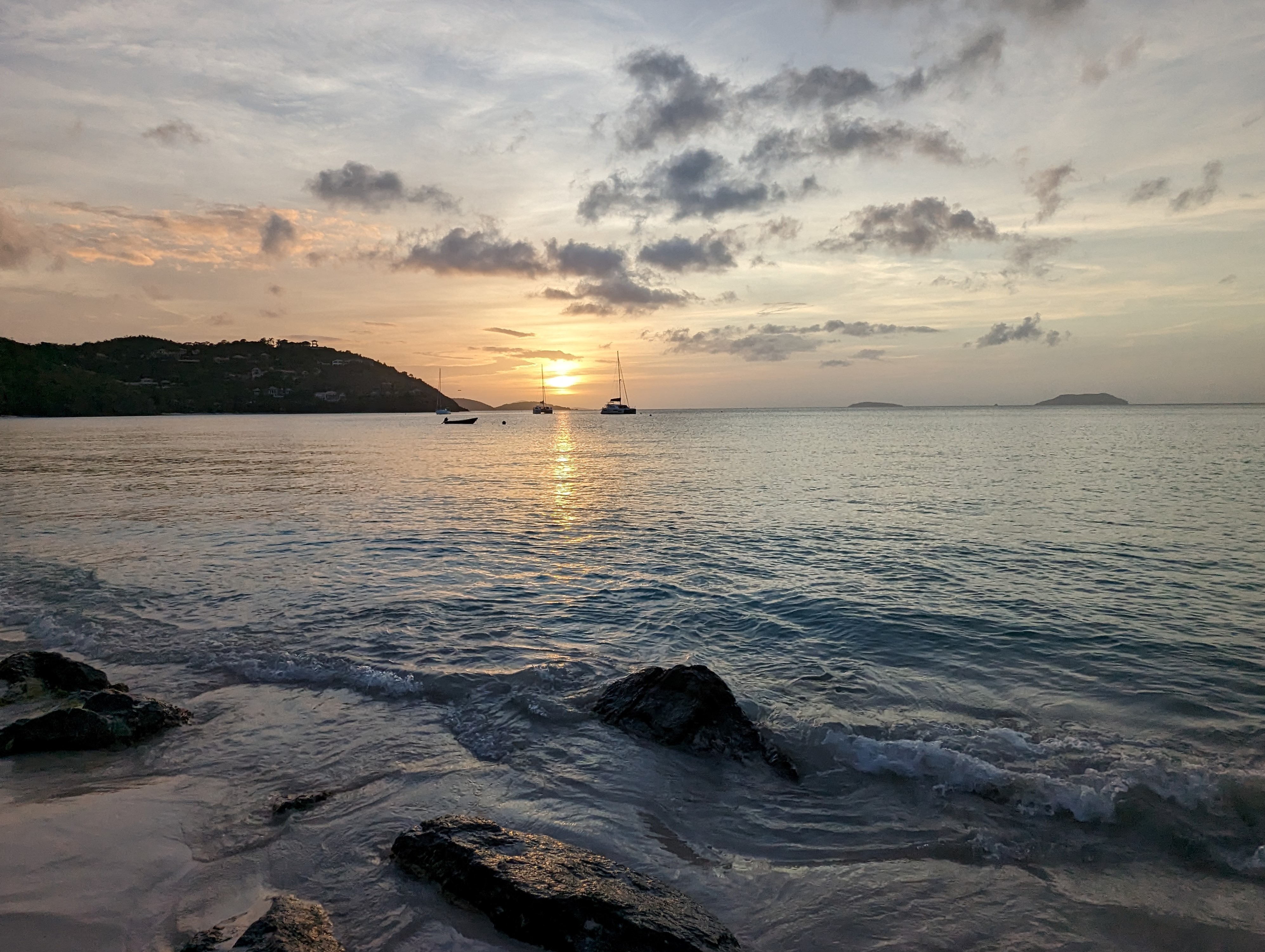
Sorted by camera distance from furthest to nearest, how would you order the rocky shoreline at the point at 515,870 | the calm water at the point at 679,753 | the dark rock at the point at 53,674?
the dark rock at the point at 53,674 < the calm water at the point at 679,753 < the rocky shoreline at the point at 515,870

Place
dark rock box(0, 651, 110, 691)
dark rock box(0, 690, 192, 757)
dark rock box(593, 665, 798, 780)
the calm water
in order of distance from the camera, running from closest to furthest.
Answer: the calm water
dark rock box(0, 690, 192, 757)
dark rock box(593, 665, 798, 780)
dark rock box(0, 651, 110, 691)

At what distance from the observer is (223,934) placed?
A: 4984 millimetres

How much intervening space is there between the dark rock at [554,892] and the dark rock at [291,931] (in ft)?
3.27

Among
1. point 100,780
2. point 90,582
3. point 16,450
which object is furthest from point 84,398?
point 100,780

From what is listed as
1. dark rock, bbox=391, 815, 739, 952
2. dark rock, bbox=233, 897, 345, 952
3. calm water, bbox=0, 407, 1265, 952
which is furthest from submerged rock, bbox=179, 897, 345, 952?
dark rock, bbox=391, 815, 739, 952

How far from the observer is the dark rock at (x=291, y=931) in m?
4.58

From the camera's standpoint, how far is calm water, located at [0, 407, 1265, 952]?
19.8 ft

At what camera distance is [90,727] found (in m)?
8.60

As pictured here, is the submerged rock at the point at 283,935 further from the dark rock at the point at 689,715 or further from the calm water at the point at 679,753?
the dark rock at the point at 689,715

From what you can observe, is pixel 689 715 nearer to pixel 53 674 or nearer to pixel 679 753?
pixel 679 753

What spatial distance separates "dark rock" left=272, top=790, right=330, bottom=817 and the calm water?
152 millimetres

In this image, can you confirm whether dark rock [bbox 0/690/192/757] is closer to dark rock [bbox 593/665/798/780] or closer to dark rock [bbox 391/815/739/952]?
dark rock [bbox 391/815/739/952]

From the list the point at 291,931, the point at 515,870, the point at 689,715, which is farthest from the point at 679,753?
the point at 291,931

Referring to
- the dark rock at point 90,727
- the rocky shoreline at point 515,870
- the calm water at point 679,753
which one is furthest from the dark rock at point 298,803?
the dark rock at point 90,727
